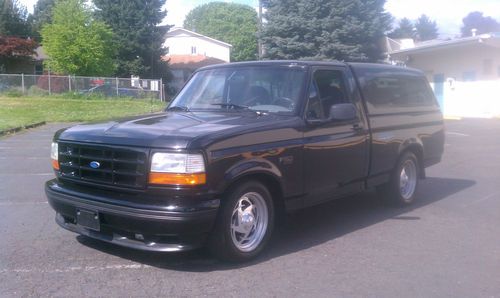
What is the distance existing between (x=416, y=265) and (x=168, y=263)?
2.31 m

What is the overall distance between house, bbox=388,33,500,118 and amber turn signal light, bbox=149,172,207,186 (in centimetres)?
2313

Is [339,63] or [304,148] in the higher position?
[339,63]

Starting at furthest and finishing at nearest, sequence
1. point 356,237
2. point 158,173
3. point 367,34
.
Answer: point 367,34, point 356,237, point 158,173

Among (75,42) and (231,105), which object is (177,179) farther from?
(75,42)

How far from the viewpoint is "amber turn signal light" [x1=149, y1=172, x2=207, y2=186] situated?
4637 mm

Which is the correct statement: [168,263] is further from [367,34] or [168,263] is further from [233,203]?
[367,34]

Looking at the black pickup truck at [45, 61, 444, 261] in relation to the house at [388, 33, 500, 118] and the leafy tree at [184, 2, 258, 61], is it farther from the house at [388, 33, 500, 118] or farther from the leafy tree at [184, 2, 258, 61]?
the leafy tree at [184, 2, 258, 61]

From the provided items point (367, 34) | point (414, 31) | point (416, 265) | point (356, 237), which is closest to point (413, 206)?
point (356, 237)

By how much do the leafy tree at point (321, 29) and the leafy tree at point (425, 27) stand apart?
91.2m

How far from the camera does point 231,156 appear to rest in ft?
16.1

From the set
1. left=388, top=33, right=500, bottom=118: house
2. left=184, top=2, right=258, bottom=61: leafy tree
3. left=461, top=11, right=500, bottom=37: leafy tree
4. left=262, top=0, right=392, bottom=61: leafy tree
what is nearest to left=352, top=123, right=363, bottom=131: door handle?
left=262, top=0, right=392, bottom=61: leafy tree

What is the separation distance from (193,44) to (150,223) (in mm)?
71223

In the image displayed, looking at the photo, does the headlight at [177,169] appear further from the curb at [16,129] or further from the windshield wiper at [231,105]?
the curb at [16,129]

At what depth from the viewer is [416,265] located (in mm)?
5246
